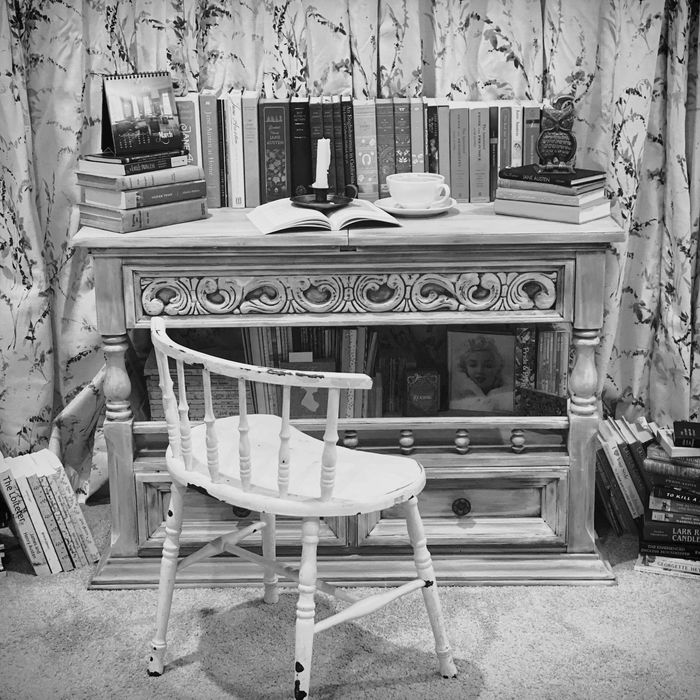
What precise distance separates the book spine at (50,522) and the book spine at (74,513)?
3cm

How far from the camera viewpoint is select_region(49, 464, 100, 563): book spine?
8.36 ft

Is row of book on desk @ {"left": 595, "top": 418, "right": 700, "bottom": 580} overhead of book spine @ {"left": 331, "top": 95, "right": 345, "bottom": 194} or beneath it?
beneath

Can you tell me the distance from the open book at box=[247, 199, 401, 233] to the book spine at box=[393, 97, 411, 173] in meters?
0.25

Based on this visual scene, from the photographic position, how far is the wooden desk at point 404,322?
2.29 metres

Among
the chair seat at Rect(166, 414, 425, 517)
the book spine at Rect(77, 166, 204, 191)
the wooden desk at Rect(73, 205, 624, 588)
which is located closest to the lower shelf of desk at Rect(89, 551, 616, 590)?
the wooden desk at Rect(73, 205, 624, 588)

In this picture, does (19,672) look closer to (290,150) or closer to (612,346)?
(290,150)

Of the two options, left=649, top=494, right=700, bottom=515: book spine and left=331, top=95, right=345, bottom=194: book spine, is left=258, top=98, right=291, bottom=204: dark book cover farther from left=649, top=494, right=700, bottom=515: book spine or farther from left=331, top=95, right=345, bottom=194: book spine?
left=649, top=494, right=700, bottom=515: book spine

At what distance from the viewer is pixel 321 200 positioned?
7.89 feet

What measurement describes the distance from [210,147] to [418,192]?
1.84 feet

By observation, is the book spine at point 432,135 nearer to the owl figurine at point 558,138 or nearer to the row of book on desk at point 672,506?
the owl figurine at point 558,138

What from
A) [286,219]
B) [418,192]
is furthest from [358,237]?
[418,192]

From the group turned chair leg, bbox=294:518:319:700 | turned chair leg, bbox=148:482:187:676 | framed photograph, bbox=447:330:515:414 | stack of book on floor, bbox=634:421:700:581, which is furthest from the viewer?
framed photograph, bbox=447:330:515:414

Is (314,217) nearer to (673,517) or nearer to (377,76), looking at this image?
(377,76)

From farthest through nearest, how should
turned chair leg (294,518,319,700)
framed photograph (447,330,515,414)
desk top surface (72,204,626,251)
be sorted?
framed photograph (447,330,515,414), desk top surface (72,204,626,251), turned chair leg (294,518,319,700)
